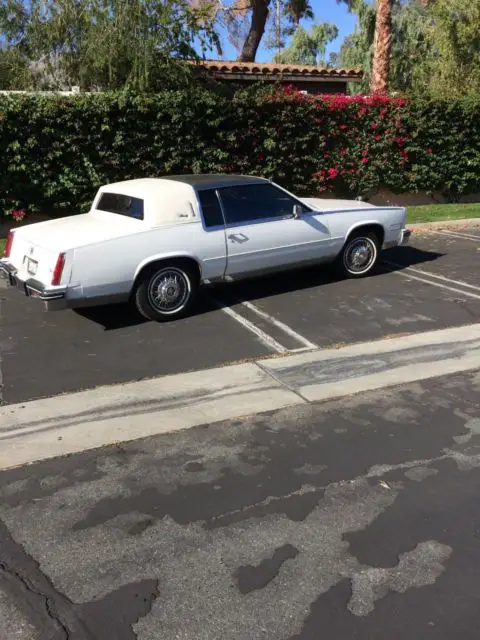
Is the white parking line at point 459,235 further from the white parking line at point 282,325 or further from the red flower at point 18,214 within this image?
the red flower at point 18,214

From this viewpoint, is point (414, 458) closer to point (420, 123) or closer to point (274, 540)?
point (274, 540)

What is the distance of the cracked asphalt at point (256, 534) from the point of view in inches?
104

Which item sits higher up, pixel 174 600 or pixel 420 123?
pixel 420 123

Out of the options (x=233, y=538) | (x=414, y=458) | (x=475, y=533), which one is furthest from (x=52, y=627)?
(x=414, y=458)

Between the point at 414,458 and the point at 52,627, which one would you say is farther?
the point at 414,458

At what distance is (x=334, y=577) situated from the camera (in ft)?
9.44

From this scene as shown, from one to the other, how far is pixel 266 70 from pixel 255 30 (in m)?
5.93

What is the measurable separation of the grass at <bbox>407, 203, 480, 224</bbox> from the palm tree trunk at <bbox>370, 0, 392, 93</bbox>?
3731 mm

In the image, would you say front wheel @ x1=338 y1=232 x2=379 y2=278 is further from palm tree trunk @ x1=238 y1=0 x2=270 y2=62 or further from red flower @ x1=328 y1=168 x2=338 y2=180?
palm tree trunk @ x1=238 y1=0 x2=270 y2=62

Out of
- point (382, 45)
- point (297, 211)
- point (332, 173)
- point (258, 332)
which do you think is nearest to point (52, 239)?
point (258, 332)

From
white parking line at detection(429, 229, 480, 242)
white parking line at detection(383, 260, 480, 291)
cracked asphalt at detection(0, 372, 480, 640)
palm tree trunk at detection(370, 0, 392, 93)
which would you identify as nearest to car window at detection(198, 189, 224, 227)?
cracked asphalt at detection(0, 372, 480, 640)

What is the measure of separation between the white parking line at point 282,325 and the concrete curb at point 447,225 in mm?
6186

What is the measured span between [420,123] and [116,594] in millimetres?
14191

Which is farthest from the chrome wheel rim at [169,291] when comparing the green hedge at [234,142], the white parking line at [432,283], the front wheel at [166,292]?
the green hedge at [234,142]
